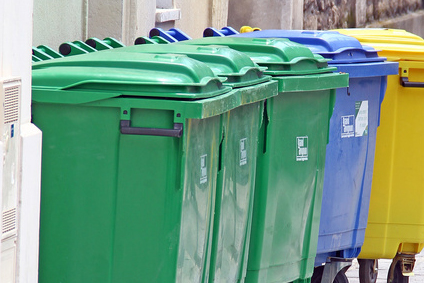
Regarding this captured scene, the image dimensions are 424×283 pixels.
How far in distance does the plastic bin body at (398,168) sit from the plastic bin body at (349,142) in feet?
0.71

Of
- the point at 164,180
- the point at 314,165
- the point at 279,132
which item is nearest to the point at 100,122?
the point at 164,180

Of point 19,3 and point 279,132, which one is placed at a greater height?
point 19,3

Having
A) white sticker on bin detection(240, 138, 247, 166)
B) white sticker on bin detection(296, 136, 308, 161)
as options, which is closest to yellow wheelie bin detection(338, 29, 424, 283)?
white sticker on bin detection(296, 136, 308, 161)

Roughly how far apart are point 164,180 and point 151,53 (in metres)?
0.95

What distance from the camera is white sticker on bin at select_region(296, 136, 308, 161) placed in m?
5.24

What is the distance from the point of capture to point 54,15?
7332 millimetres

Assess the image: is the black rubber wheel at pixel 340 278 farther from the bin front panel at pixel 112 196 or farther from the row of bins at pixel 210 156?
the bin front panel at pixel 112 196

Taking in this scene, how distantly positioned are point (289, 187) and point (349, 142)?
0.86 meters

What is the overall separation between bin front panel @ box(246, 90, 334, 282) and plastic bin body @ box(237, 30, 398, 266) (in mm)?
312

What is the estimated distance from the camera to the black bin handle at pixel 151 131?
12.6ft

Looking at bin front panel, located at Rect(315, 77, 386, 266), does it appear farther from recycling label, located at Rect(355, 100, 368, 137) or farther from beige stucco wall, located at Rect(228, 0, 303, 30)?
beige stucco wall, located at Rect(228, 0, 303, 30)

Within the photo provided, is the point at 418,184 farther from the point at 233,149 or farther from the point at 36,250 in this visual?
the point at 36,250

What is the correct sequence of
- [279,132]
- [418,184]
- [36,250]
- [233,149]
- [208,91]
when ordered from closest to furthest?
[36,250] → [208,91] → [233,149] → [279,132] → [418,184]

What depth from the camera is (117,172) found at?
394 centimetres
